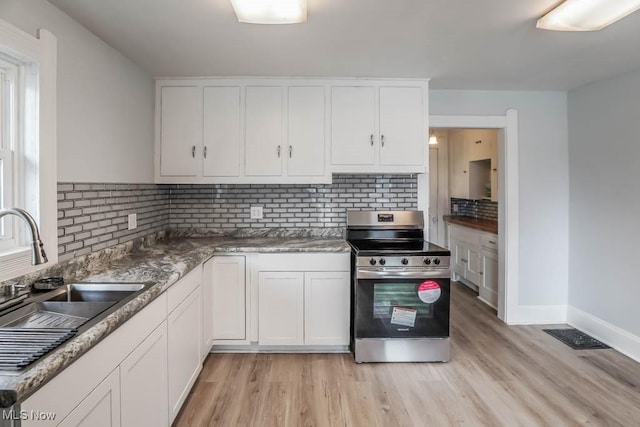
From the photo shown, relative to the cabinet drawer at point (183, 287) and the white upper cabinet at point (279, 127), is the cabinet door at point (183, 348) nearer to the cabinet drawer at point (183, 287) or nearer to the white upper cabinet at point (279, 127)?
the cabinet drawer at point (183, 287)

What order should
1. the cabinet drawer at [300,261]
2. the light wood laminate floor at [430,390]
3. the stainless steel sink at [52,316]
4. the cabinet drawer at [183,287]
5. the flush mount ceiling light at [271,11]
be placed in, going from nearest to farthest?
the stainless steel sink at [52,316] → the flush mount ceiling light at [271,11] → the cabinet drawer at [183,287] → the light wood laminate floor at [430,390] → the cabinet drawer at [300,261]

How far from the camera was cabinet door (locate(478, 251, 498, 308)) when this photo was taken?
4112 millimetres

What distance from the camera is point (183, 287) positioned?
219 centimetres

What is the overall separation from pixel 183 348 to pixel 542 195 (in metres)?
3.48

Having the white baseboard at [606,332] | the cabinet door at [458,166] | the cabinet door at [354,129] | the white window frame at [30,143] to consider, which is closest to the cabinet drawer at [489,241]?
the white baseboard at [606,332]

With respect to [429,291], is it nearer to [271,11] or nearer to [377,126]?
[377,126]

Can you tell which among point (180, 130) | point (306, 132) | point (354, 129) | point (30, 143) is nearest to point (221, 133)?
point (180, 130)

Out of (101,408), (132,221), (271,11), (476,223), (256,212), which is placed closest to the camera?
(101,408)

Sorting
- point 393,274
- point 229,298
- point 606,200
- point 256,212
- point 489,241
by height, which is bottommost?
point 229,298

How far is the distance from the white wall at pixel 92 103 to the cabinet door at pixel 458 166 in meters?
4.12

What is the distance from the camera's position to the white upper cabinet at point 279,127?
3.18m

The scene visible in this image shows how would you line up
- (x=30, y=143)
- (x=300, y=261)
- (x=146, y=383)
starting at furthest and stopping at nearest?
(x=300, y=261) → (x=30, y=143) → (x=146, y=383)

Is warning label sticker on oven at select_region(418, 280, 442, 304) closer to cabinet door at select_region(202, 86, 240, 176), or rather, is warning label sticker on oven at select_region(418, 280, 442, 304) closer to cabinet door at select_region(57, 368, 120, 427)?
cabinet door at select_region(202, 86, 240, 176)

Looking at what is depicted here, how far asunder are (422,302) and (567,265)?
6.25ft
